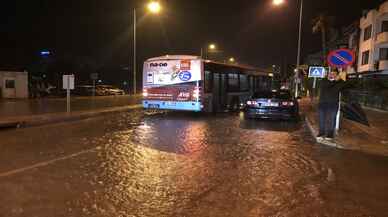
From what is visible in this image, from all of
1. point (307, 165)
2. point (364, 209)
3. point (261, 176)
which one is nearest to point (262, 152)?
point (307, 165)

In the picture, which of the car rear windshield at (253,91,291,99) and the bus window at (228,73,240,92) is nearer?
the car rear windshield at (253,91,291,99)

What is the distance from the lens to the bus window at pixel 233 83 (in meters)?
22.0

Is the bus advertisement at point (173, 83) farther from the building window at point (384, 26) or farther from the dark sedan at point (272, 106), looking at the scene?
the building window at point (384, 26)

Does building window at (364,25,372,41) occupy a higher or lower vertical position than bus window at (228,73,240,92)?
higher

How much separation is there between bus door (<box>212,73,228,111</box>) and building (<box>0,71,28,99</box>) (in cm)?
2226

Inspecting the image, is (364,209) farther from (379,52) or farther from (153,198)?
(379,52)

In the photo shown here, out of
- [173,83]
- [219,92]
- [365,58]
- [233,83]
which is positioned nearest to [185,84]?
[173,83]

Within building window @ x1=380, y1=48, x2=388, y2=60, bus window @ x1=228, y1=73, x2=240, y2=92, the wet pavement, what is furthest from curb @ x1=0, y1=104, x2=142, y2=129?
building window @ x1=380, y1=48, x2=388, y2=60

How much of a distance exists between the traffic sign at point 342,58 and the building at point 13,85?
98.4ft

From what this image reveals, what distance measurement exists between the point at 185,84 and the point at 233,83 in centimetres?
507

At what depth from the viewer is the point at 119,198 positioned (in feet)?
18.7

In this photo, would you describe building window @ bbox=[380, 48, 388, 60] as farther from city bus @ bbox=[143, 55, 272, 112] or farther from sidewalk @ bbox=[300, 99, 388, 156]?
sidewalk @ bbox=[300, 99, 388, 156]

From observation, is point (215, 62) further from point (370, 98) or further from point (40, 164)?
point (370, 98)

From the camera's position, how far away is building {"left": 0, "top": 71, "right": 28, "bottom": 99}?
115 feet
